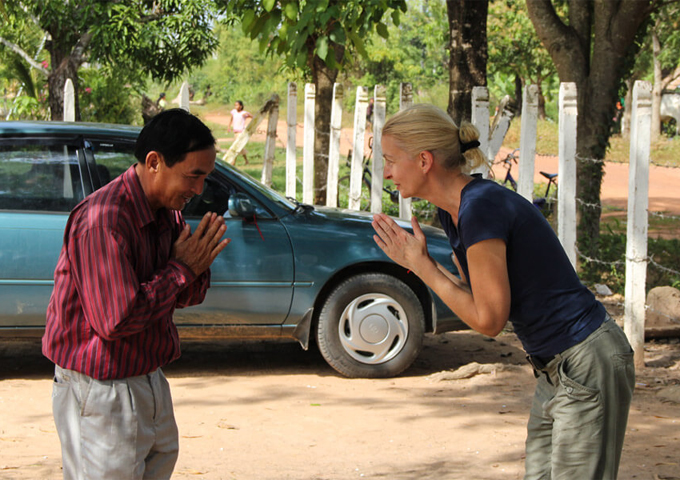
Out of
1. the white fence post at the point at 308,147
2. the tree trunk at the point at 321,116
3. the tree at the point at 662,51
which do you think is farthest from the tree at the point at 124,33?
the tree at the point at 662,51

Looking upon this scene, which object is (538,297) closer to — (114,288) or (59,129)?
(114,288)

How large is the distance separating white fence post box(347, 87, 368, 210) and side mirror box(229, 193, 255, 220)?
3733 mm

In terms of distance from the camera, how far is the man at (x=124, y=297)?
2.28 m

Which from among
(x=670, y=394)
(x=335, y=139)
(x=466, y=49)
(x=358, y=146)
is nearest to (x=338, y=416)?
(x=670, y=394)

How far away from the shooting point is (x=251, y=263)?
5879 millimetres

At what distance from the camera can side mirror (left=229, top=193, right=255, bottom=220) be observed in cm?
580

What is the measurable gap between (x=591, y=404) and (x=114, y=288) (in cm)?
150

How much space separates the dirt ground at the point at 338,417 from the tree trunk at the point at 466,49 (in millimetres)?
3028

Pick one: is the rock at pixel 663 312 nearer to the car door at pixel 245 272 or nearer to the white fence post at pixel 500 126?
the white fence post at pixel 500 126

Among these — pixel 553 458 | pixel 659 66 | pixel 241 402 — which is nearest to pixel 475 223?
pixel 553 458

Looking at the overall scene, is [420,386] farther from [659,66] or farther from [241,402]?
[659,66]

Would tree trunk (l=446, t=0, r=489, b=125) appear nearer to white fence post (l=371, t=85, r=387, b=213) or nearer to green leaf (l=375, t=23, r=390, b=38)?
white fence post (l=371, t=85, r=387, b=213)

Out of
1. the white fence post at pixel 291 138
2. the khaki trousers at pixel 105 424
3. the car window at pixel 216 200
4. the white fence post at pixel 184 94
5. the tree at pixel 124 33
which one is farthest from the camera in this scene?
the tree at pixel 124 33

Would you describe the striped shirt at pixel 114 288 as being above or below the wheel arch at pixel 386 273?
above
